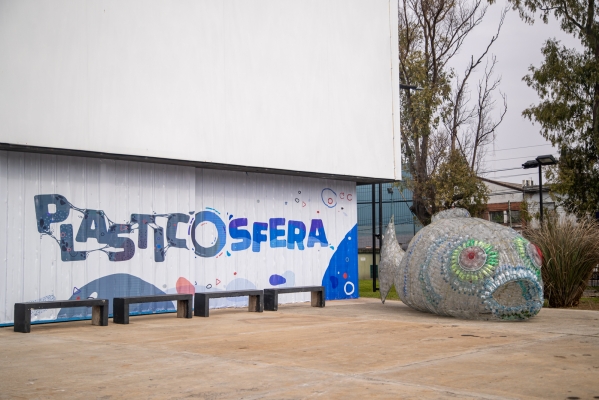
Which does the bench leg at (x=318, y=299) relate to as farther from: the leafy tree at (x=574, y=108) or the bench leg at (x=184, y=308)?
the leafy tree at (x=574, y=108)

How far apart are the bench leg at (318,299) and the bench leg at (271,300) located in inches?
49.4

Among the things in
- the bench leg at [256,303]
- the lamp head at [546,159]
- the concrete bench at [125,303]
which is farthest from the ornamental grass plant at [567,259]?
the concrete bench at [125,303]

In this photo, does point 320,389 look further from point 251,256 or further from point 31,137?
point 251,256

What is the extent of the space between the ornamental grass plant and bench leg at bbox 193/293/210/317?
7179 millimetres

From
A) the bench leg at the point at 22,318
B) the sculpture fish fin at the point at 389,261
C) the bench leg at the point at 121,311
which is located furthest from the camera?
the sculpture fish fin at the point at 389,261

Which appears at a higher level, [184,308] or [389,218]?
[389,218]

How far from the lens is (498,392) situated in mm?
5777

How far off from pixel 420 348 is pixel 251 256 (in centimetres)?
787

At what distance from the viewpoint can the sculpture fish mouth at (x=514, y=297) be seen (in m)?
10.9

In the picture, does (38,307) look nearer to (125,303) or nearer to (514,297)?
(125,303)

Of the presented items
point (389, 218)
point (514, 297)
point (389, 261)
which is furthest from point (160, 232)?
point (389, 218)

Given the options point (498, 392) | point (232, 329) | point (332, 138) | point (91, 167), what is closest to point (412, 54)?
point (332, 138)

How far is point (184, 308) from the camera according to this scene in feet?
43.0

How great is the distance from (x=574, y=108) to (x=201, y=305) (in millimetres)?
17556
